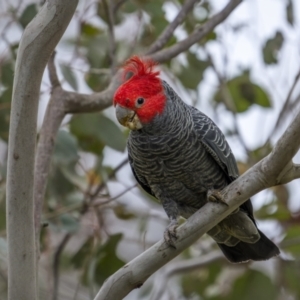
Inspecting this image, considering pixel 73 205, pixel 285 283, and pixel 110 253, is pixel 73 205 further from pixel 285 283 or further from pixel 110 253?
pixel 285 283

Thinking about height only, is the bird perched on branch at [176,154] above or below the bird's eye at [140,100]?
below

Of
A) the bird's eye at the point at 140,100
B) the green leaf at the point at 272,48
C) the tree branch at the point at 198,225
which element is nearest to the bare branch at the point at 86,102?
the bird's eye at the point at 140,100

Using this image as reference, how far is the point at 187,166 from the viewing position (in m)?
2.38

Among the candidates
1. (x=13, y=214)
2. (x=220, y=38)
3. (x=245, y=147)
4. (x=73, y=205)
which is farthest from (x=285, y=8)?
(x=13, y=214)

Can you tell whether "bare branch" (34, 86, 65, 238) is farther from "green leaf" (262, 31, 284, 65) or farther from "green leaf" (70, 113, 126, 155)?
"green leaf" (262, 31, 284, 65)

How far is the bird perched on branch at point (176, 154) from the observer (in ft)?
7.41

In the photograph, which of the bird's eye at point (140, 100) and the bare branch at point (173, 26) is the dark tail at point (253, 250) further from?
the bare branch at point (173, 26)

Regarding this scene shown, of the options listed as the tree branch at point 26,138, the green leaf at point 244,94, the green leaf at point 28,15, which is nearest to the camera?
the tree branch at point 26,138

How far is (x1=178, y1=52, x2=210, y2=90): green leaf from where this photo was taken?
3.41m

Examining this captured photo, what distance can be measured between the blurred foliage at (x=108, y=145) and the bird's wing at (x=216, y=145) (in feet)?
1.71

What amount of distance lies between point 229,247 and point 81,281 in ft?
2.81

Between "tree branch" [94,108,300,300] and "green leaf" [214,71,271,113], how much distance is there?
1.54 metres

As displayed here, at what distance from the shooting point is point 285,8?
3.26 meters

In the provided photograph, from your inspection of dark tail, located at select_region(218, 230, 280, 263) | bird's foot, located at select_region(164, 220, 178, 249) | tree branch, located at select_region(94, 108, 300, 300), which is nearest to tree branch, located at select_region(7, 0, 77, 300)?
tree branch, located at select_region(94, 108, 300, 300)
